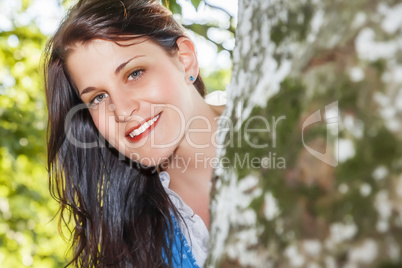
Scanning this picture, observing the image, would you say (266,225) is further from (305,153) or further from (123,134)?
(123,134)

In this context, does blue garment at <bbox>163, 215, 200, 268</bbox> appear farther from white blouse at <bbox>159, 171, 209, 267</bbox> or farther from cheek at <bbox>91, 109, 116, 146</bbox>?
cheek at <bbox>91, 109, 116, 146</bbox>

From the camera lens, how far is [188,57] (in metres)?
2.60

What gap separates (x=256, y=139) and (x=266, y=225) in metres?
0.17

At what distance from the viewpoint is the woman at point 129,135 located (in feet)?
7.52

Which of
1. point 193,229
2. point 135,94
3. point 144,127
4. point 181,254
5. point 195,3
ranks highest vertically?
point 195,3

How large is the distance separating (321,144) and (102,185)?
218 cm

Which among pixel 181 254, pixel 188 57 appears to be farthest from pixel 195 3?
pixel 181 254

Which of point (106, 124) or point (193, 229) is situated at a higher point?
point (106, 124)

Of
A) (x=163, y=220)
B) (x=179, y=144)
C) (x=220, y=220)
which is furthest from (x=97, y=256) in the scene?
(x=220, y=220)

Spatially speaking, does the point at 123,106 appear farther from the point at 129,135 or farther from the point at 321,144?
the point at 321,144

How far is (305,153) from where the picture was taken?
0.82 metres

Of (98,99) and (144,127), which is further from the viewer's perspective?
Result: (98,99)

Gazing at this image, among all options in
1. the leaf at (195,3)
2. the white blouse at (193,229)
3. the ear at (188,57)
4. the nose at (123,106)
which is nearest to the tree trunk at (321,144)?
the nose at (123,106)

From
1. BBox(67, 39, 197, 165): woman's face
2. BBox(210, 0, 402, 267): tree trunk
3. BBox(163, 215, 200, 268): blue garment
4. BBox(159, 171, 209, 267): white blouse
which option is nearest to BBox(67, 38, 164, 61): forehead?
BBox(67, 39, 197, 165): woman's face
